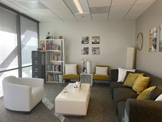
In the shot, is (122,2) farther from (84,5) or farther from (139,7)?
(84,5)

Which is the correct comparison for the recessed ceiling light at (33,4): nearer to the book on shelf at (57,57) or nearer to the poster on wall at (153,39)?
the book on shelf at (57,57)

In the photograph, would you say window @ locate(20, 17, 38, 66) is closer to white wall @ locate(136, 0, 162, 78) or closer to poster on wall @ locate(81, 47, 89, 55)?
poster on wall @ locate(81, 47, 89, 55)

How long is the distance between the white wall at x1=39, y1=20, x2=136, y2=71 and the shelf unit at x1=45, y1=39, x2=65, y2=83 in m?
0.34

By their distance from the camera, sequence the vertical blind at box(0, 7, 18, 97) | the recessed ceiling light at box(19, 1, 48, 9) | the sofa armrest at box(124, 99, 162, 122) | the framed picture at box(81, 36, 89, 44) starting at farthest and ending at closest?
the framed picture at box(81, 36, 89, 44)
the vertical blind at box(0, 7, 18, 97)
the recessed ceiling light at box(19, 1, 48, 9)
the sofa armrest at box(124, 99, 162, 122)

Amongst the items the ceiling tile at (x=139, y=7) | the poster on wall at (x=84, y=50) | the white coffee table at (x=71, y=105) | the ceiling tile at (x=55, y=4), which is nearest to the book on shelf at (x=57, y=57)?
the poster on wall at (x=84, y=50)

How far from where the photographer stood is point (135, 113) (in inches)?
68.2

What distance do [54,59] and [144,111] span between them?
4.76m

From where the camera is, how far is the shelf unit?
5.86 metres

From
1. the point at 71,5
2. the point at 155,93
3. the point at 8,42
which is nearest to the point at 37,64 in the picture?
the point at 8,42

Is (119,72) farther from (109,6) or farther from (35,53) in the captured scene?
(35,53)

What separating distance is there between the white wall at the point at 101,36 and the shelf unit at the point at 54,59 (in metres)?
0.34

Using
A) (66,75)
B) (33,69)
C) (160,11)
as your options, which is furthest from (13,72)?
(160,11)

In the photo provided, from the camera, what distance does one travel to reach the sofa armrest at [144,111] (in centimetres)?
169

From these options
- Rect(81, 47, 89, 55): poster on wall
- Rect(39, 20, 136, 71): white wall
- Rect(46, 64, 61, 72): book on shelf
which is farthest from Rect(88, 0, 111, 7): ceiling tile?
Rect(46, 64, 61, 72): book on shelf
